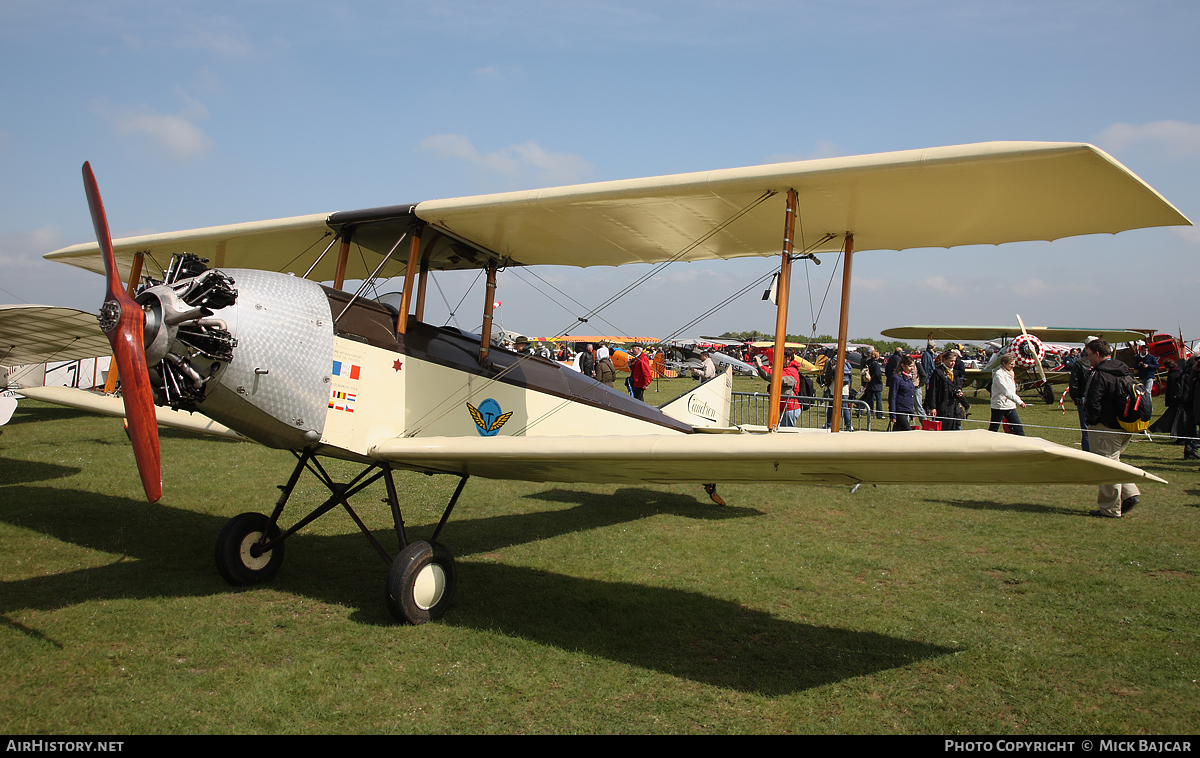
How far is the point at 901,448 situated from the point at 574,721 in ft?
6.18

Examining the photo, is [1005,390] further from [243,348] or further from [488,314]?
[243,348]

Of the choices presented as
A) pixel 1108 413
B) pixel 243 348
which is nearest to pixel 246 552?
pixel 243 348

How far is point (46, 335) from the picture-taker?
26.1ft

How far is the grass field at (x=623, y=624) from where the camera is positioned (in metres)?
3.09

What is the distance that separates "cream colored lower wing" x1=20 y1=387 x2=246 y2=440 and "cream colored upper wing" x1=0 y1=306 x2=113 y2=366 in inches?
31.7

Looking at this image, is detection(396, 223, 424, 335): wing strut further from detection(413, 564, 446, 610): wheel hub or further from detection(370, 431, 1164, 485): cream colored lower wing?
detection(413, 564, 446, 610): wheel hub

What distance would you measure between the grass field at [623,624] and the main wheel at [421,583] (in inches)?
4.8

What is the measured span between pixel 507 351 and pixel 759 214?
2.20 metres

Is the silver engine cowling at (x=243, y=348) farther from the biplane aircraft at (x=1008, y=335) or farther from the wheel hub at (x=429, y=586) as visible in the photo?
the biplane aircraft at (x=1008, y=335)

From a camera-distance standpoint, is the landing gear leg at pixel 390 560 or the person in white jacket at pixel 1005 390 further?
the person in white jacket at pixel 1005 390

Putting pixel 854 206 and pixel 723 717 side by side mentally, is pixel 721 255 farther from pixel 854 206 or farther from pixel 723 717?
pixel 723 717

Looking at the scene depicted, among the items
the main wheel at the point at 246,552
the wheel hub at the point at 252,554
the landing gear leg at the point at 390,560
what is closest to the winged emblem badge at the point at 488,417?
the landing gear leg at the point at 390,560
